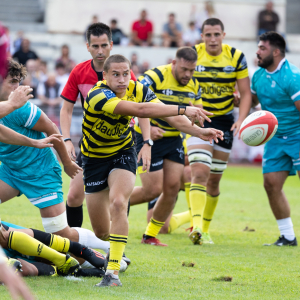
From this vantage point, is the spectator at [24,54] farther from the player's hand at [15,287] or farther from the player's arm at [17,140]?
the player's hand at [15,287]

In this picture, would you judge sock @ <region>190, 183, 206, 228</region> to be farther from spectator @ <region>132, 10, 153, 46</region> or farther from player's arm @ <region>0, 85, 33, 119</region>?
spectator @ <region>132, 10, 153, 46</region>

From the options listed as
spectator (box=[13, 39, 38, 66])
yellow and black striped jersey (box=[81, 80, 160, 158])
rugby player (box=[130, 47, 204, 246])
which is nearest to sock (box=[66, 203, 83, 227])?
rugby player (box=[130, 47, 204, 246])

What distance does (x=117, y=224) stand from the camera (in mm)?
4531

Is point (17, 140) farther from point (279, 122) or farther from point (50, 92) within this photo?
point (50, 92)

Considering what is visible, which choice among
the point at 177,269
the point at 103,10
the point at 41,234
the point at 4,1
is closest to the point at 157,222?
the point at 177,269

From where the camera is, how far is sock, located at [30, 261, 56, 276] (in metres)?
4.63

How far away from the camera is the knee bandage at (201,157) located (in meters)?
6.88

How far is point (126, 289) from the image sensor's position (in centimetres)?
426

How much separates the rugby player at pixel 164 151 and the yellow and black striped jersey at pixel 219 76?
318mm

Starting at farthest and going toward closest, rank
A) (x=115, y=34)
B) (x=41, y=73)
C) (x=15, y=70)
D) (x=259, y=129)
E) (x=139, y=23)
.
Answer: (x=139, y=23) < (x=115, y=34) < (x=41, y=73) < (x=259, y=129) < (x=15, y=70)

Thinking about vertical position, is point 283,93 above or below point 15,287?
above

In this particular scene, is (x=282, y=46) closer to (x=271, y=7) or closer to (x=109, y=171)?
(x=109, y=171)

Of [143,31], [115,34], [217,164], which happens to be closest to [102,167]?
[217,164]

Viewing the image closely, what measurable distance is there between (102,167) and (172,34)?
17.8 m
